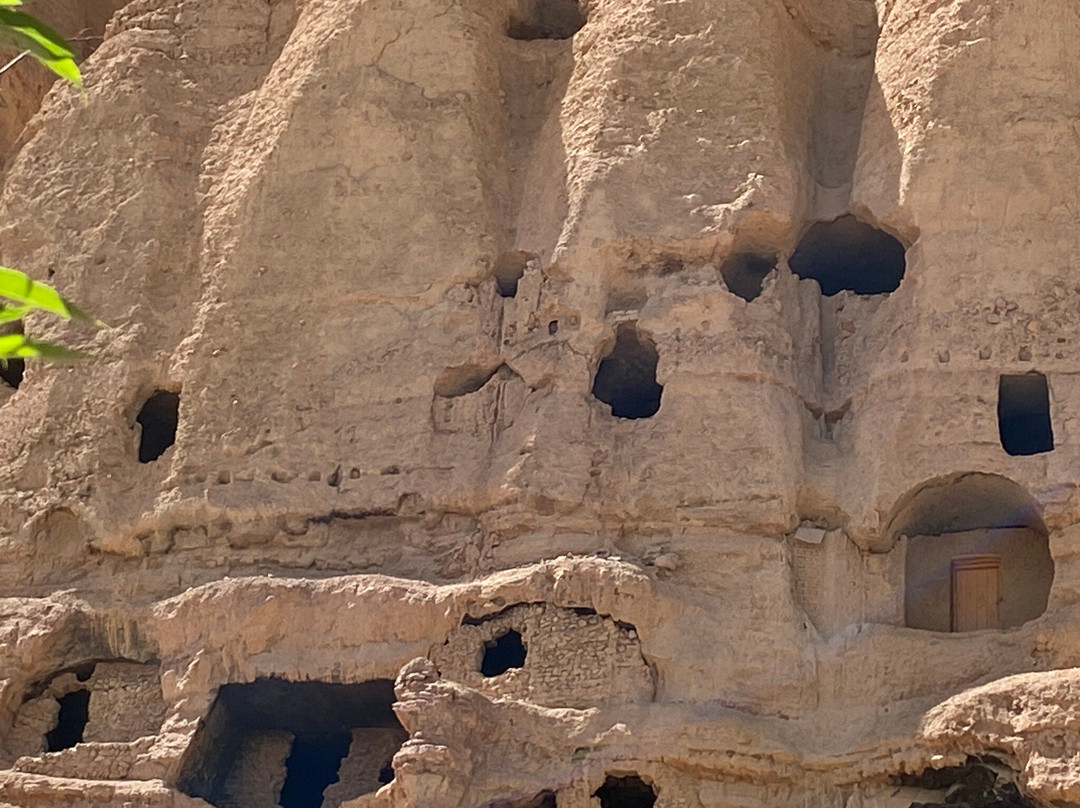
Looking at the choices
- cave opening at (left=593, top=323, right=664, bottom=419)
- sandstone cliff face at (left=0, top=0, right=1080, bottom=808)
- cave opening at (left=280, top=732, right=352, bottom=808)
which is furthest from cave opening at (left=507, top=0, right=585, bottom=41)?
cave opening at (left=280, top=732, right=352, bottom=808)

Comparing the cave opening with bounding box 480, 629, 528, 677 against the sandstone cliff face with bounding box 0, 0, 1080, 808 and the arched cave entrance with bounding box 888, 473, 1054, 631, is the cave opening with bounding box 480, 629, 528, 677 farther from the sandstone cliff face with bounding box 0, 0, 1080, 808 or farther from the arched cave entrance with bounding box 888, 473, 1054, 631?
the arched cave entrance with bounding box 888, 473, 1054, 631

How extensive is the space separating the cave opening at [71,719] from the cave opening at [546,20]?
6977mm

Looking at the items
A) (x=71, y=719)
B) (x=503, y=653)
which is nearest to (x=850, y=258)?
(x=503, y=653)

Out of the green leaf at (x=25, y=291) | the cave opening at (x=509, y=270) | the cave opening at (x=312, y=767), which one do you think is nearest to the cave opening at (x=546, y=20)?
the cave opening at (x=509, y=270)

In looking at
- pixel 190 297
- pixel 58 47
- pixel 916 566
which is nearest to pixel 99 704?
pixel 190 297

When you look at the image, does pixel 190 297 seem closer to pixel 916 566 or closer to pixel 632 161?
pixel 632 161

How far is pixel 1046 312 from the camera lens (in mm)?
12070

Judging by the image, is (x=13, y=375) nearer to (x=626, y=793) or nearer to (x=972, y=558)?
(x=626, y=793)

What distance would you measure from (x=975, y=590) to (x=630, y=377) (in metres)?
3.16

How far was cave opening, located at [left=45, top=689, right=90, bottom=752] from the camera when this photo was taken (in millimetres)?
12148

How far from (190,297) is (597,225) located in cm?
363

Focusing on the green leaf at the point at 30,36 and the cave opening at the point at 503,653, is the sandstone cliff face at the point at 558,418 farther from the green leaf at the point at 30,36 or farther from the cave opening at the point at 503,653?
the green leaf at the point at 30,36

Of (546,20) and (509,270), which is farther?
(546,20)

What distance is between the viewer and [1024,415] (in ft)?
41.5
